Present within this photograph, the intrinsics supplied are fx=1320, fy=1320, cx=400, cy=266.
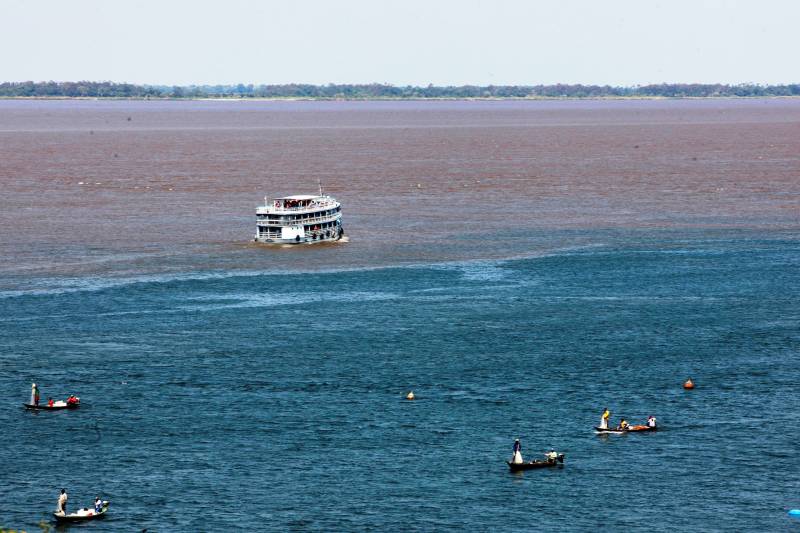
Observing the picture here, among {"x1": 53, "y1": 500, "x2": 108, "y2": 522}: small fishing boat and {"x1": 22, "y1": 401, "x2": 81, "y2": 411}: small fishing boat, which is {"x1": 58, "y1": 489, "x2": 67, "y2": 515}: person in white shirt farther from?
{"x1": 22, "y1": 401, "x2": 81, "y2": 411}: small fishing boat

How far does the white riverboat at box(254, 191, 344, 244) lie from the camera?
17562 centimetres

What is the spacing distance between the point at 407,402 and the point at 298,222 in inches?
3131

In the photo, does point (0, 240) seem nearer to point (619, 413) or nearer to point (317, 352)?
point (317, 352)

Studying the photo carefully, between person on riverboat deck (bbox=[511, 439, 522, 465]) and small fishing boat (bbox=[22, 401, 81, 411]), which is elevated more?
person on riverboat deck (bbox=[511, 439, 522, 465])

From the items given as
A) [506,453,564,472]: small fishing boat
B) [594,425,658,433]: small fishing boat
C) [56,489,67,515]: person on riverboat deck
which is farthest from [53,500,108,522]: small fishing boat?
[594,425,658,433]: small fishing boat

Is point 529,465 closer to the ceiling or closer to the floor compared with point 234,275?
closer to the floor

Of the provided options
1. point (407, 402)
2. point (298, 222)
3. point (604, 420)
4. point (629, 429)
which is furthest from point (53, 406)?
point (298, 222)

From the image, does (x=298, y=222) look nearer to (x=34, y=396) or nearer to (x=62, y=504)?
(x=34, y=396)

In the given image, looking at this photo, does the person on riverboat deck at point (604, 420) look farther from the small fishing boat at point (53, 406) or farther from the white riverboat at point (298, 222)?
the white riverboat at point (298, 222)

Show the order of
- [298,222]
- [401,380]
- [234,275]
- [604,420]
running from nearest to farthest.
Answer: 1. [604,420]
2. [401,380]
3. [234,275]
4. [298,222]

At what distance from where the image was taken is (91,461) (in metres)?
86.9

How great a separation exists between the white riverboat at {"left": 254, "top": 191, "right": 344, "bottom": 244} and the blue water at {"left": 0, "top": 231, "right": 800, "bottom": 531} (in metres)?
23.5

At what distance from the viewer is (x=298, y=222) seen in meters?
177

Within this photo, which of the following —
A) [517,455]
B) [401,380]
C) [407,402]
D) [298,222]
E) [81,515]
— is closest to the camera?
[81,515]
